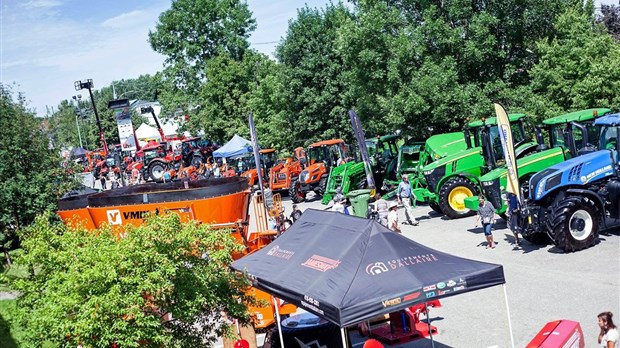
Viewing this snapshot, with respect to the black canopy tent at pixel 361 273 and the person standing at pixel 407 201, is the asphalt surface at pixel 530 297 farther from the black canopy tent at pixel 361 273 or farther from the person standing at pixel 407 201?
the person standing at pixel 407 201

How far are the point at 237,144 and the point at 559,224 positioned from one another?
83.5 ft

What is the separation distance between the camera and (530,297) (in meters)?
12.3

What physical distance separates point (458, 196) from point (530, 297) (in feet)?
27.4

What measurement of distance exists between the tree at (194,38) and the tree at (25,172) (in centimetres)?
3004

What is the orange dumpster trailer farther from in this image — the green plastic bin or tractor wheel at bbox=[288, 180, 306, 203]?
tractor wheel at bbox=[288, 180, 306, 203]

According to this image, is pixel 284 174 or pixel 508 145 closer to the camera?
pixel 508 145

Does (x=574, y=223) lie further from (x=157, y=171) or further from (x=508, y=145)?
(x=157, y=171)

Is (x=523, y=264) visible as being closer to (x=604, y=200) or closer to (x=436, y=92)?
(x=604, y=200)

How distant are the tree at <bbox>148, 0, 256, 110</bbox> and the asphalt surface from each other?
1455 inches

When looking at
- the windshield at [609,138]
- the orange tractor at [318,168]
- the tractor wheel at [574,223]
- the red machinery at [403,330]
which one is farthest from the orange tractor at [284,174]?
the red machinery at [403,330]

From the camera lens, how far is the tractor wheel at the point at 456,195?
2027 cm

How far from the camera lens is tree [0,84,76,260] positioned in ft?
64.0

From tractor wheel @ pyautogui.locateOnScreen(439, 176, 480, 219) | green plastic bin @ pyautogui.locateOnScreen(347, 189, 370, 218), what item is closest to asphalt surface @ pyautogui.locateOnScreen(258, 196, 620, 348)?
tractor wheel @ pyautogui.locateOnScreen(439, 176, 480, 219)

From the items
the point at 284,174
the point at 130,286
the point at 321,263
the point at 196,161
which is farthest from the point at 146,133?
the point at 130,286
